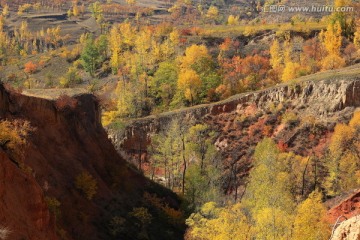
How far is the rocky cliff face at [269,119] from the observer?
7331 cm

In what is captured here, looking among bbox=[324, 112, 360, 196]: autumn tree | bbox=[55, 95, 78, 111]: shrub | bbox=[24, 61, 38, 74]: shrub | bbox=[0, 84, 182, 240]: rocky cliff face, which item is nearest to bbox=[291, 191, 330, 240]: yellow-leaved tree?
bbox=[0, 84, 182, 240]: rocky cliff face

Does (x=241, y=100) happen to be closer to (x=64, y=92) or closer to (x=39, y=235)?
(x=64, y=92)

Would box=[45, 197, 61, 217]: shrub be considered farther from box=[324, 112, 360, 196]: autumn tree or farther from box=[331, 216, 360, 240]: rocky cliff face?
box=[324, 112, 360, 196]: autumn tree

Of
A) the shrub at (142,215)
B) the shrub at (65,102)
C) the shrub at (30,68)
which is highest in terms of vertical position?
the shrub at (65,102)

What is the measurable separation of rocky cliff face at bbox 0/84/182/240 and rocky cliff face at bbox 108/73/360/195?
2246 cm

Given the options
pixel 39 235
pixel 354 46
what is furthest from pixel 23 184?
pixel 354 46

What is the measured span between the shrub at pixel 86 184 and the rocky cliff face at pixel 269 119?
29.5 metres

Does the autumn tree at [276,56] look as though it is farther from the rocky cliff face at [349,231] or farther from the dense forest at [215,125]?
the rocky cliff face at [349,231]

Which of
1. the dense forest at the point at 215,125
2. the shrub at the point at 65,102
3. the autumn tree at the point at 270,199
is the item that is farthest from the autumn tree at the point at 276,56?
the shrub at the point at 65,102

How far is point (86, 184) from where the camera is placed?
1652 inches

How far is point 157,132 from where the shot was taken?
83500 mm

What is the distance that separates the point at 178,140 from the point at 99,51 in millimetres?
79349

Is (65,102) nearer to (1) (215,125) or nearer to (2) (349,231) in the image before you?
(2) (349,231)

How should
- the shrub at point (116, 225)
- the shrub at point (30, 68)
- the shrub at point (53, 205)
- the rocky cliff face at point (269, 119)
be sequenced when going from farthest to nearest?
the shrub at point (30, 68)
the rocky cliff face at point (269, 119)
the shrub at point (116, 225)
the shrub at point (53, 205)
